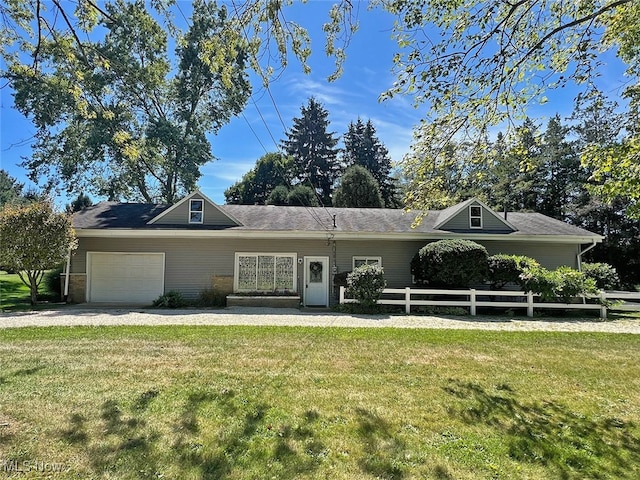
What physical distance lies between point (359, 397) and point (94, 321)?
8.18 metres

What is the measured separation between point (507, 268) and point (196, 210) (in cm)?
1213

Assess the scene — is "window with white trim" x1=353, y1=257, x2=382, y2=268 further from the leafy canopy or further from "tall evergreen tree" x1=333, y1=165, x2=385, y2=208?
"tall evergreen tree" x1=333, y1=165, x2=385, y2=208

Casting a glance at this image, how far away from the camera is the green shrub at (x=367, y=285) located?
12562 millimetres

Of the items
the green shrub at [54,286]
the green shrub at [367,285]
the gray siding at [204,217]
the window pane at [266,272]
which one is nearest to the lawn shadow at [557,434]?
the green shrub at [367,285]

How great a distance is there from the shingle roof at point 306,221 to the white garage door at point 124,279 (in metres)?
1.32

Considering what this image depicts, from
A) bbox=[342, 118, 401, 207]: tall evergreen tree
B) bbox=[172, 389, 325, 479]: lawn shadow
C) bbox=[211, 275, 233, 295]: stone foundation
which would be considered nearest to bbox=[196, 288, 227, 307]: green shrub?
bbox=[211, 275, 233, 295]: stone foundation

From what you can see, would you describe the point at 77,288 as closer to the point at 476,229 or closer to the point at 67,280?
the point at 67,280

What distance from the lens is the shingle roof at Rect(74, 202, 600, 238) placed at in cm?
1484

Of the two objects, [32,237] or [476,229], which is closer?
[32,237]

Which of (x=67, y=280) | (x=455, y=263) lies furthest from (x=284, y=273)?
(x=67, y=280)

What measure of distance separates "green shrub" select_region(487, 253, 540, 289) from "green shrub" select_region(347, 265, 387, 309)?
419 centimetres

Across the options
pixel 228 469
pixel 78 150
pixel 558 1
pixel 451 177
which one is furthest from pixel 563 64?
pixel 78 150

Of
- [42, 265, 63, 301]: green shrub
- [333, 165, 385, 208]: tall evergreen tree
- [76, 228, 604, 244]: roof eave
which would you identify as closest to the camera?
[76, 228, 604, 244]: roof eave

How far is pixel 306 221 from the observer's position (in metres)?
16.1
